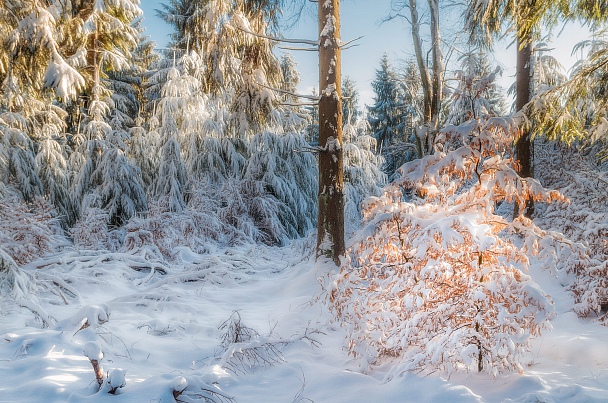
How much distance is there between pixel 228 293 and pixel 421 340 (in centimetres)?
378

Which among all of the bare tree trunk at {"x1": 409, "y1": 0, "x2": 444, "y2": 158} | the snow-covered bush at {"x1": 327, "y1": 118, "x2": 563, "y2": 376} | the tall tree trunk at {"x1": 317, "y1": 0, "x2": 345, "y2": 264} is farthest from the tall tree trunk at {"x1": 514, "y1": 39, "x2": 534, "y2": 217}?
the snow-covered bush at {"x1": 327, "y1": 118, "x2": 563, "y2": 376}

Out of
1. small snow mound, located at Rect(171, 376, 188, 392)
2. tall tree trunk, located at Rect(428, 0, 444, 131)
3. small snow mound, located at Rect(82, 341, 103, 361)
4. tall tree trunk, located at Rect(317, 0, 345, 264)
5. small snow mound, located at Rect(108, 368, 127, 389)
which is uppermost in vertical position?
tall tree trunk, located at Rect(428, 0, 444, 131)

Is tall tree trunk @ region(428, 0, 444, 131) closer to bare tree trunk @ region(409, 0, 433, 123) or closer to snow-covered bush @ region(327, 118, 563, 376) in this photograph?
bare tree trunk @ region(409, 0, 433, 123)

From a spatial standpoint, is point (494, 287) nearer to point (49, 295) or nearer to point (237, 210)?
point (49, 295)

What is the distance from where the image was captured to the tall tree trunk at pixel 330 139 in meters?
5.91

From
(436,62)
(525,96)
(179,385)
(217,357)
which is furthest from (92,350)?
(525,96)

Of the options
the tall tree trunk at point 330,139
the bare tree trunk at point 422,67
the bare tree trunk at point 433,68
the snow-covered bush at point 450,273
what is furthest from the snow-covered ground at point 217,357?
the bare tree trunk at point 422,67

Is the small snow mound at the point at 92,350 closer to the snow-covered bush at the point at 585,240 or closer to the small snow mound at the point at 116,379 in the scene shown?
the small snow mound at the point at 116,379

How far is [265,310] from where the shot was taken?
5.10 metres

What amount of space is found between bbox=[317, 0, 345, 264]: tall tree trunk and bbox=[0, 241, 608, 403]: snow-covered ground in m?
1.10

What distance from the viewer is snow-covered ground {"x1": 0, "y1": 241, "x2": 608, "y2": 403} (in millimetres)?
2303

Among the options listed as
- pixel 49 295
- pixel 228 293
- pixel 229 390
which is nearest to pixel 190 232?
pixel 228 293

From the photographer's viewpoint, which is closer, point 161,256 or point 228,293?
point 228,293

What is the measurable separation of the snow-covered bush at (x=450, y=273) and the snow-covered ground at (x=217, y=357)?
0.77 feet
